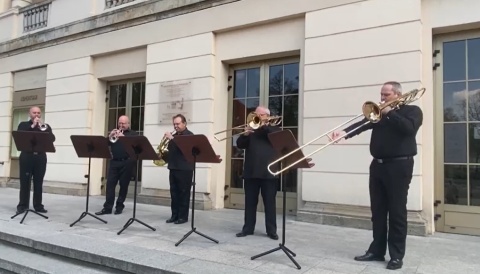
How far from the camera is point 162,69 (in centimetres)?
1009

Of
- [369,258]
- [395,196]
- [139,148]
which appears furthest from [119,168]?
[395,196]

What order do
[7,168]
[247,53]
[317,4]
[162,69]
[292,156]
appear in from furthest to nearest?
[7,168]
[162,69]
[247,53]
[317,4]
[292,156]

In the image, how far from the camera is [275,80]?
29.3 ft

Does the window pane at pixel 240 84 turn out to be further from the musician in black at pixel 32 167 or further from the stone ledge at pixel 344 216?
the musician in black at pixel 32 167

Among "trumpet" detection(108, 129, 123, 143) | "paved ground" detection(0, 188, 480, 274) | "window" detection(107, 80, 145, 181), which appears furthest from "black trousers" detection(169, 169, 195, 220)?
"window" detection(107, 80, 145, 181)

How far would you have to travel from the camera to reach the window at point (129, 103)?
11.1 metres

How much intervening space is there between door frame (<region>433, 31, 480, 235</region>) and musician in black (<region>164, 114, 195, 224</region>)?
4.32 metres

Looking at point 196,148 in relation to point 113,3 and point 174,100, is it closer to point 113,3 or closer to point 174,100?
point 174,100

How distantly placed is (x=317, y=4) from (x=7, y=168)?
11.6m

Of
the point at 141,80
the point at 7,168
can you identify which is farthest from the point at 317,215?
the point at 7,168

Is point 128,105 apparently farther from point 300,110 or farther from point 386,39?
point 386,39

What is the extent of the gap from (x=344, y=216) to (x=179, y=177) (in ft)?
9.97

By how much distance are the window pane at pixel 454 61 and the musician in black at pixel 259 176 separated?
10.8 ft

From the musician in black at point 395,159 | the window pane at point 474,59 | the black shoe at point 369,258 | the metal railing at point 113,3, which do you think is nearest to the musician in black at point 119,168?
the metal railing at point 113,3
